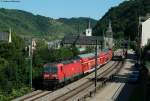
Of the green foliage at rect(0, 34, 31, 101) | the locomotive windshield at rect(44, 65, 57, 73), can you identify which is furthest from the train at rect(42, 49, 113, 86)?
the green foliage at rect(0, 34, 31, 101)

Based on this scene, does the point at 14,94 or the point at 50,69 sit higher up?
the point at 50,69

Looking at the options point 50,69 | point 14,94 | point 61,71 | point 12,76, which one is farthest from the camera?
point 61,71

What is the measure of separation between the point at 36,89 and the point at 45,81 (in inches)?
116

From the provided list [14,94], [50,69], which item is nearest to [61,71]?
[50,69]

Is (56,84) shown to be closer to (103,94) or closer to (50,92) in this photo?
(50,92)

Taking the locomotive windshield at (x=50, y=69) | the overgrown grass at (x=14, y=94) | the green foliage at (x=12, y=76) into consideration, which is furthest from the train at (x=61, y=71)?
the green foliage at (x=12, y=76)

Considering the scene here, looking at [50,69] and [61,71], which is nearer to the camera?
[50,69]

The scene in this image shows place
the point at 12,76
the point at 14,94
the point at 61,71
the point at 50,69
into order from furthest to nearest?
1. the point at 61,71
2. the point at 50,69
3. the point at 12,76
4. the point at 14,94

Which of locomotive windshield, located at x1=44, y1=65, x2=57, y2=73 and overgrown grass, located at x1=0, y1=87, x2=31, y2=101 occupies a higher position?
locomotive windshield, located at x1=44, y1=65, x2=57, y2=73

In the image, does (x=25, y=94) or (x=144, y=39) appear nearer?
(x=25, y=94)

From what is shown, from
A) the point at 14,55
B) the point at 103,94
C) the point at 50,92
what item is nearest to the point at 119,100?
the point at 103,94

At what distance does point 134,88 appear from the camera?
59.3 metres

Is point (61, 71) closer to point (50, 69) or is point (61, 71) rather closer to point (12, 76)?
point (50, 69)

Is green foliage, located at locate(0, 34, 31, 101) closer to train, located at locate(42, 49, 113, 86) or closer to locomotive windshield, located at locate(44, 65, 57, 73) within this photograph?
train, located at locate(42, 49, 113, 86)
